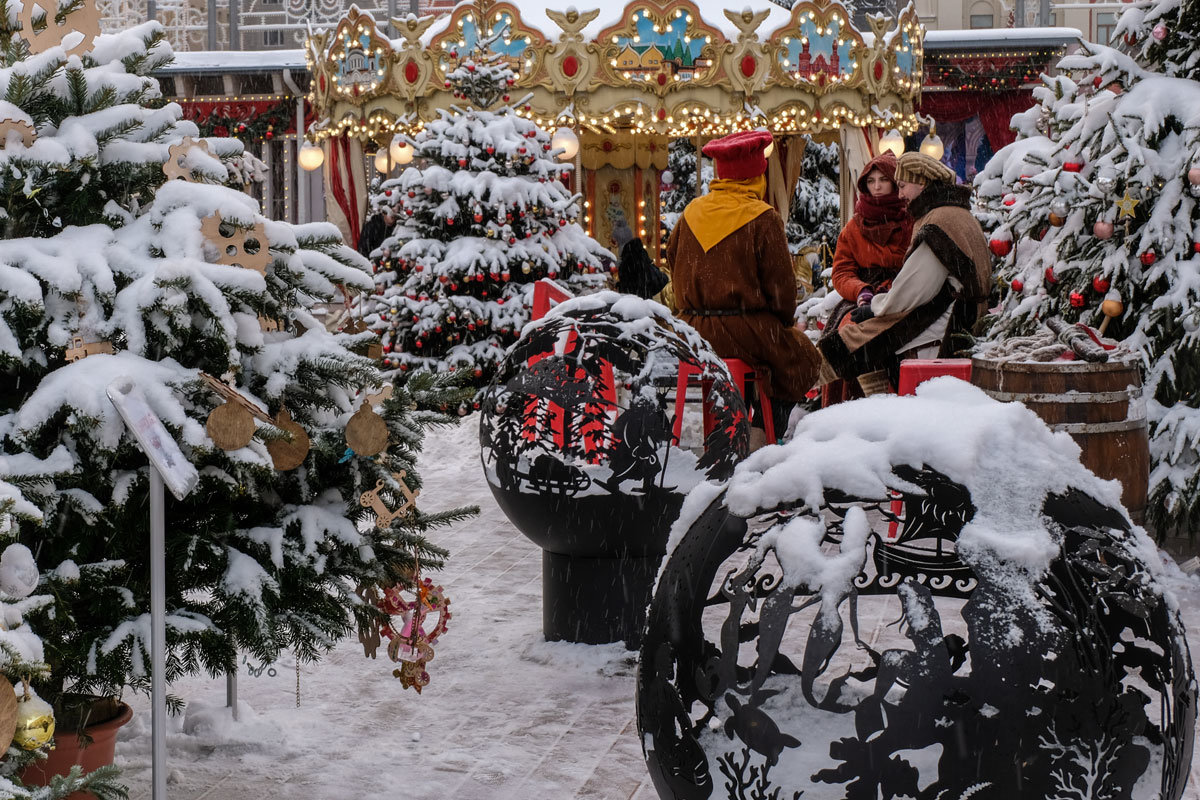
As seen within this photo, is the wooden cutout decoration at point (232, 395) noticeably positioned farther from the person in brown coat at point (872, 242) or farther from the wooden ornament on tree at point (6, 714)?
the person in brown coat at point (872, 242)

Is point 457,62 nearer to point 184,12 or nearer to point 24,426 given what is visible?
point 24,426

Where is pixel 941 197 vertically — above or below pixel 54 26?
below

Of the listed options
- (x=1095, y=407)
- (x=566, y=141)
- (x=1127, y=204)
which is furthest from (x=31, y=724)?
(x=566, y=141)

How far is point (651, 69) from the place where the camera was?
50.5 feet

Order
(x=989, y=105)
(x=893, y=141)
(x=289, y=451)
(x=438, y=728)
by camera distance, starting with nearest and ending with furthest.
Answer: (x=289, y=451)
(x=438, y=728)
(x=893, y=141)
(x=989, y=105)

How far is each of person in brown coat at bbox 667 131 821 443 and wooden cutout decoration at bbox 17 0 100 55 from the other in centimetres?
385

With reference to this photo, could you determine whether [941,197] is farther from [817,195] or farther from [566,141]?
[817,195]

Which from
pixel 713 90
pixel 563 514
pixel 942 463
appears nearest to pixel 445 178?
pixel 713 90

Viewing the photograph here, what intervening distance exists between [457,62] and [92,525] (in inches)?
465

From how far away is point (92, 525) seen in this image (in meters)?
3.32

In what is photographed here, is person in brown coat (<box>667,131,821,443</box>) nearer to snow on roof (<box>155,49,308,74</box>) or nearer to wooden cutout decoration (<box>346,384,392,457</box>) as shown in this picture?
wooden cutout decoration (<box>346,384,392,457</box>)

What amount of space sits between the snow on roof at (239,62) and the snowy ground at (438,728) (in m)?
18.4

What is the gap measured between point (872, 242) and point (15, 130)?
210 inches

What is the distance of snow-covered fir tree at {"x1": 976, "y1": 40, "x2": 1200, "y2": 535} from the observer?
6281 mm
